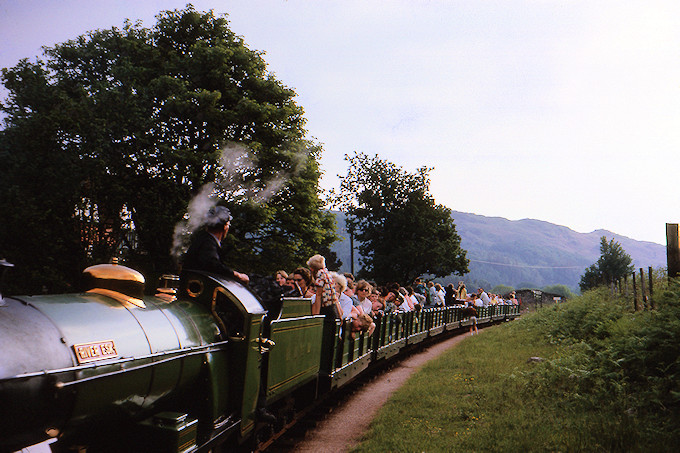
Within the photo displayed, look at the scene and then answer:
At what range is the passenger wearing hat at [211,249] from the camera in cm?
496

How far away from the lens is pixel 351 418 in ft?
28.8

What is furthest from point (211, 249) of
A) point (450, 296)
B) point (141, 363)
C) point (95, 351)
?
point (450, 296)

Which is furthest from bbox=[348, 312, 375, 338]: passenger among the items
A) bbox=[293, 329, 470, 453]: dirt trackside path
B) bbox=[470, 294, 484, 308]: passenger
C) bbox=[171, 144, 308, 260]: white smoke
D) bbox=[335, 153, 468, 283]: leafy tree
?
bbox=[335, 153, 468, 283]: leafy tree

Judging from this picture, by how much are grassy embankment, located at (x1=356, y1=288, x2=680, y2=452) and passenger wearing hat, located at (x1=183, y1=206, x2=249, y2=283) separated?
10.3 feet

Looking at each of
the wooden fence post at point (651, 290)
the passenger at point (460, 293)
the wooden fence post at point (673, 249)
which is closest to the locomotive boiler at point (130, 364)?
the wooden fence post at point (673, 249)

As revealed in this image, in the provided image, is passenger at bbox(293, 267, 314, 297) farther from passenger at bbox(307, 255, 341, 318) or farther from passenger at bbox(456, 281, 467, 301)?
passenger at bbox(456, 281, 467, 301)

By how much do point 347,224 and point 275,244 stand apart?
27.3 m

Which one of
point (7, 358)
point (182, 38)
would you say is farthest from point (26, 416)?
point (182, 38)

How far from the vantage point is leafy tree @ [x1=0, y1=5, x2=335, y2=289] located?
19406 mm

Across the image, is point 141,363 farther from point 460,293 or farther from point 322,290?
point 460,293

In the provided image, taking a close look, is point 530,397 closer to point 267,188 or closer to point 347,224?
point 267,188

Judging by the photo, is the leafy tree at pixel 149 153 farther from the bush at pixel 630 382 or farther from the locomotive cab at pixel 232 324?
the locomotive cab at pixel 232 324

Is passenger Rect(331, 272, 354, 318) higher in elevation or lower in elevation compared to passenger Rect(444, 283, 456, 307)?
higher

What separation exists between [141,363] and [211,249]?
1.69 m
